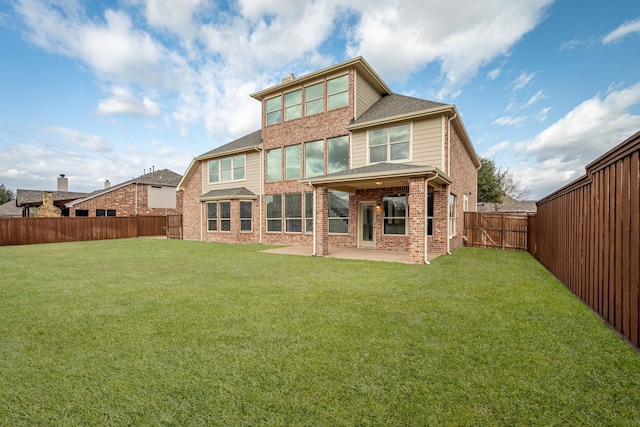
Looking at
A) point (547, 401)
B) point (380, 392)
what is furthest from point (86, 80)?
point (547, 401)

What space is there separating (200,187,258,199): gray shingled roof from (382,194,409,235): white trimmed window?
7553 millimetres

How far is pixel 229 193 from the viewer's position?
640 inches

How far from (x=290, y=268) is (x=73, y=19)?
1244 cm

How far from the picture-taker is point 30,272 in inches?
302

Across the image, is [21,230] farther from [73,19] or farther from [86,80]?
[73,19]

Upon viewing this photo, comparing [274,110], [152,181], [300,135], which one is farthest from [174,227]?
[300,135]

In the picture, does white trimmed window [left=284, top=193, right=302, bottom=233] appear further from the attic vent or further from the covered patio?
the attic vent

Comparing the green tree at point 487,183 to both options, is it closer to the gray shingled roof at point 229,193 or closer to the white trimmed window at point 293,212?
the white trimmed window at point 293,212

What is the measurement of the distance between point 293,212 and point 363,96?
655 centimetres

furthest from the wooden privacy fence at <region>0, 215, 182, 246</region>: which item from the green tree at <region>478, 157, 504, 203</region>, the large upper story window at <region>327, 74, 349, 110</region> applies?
the green tree at <region>478, 157, 504, 203</region>

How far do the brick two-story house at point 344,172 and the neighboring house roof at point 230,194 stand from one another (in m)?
0.06

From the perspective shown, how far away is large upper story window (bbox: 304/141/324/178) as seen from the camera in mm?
13547

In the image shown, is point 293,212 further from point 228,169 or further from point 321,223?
point 228,169

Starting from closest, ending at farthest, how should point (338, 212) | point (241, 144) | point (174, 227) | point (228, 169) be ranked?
1. point (338, 212)
2. point (241, 144)
3. point (228, 169)
4. point (174, 227)
